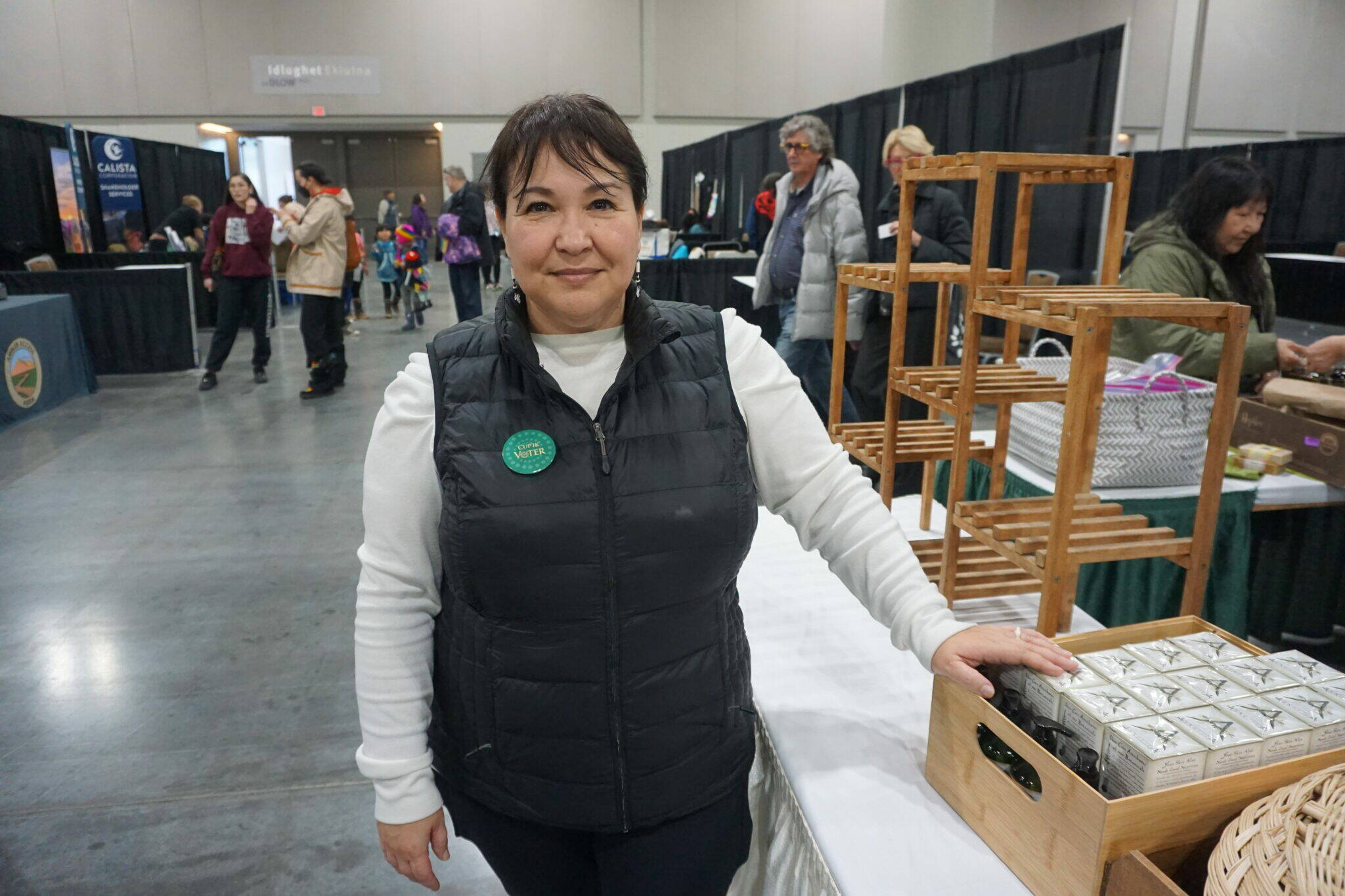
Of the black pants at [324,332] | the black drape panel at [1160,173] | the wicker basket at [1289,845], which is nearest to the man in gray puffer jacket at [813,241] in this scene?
the wicker basket at [1289,845]

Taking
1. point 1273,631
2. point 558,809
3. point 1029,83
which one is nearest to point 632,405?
point 558,809

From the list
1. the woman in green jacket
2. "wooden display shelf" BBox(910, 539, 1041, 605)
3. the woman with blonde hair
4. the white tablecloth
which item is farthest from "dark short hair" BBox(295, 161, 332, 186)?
"wooden display shelf" BBox(910, 539, 1041, 605)

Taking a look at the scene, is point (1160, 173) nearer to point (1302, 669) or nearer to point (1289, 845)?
point (1302, 669)

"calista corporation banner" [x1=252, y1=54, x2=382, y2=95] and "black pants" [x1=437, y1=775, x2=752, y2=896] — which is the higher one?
"calista corporation banner" [x1=252, y1=54, x2=382, y2=95]

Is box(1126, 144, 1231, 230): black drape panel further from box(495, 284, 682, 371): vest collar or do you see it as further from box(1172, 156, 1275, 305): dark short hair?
box(495, 284, 682, 371): vest collar

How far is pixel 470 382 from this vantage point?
987mm

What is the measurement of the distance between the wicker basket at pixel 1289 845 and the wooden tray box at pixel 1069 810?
41 millimetres

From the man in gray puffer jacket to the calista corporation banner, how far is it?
12574 mm

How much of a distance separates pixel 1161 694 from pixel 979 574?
700 mm

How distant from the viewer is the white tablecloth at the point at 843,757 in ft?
3.24

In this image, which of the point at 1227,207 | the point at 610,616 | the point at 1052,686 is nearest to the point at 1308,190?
the point at 1227,207

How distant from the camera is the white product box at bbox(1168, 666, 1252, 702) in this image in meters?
0.93

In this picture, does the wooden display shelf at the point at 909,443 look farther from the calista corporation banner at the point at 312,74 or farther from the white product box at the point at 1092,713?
the calista corporation banner at the point at 312,74

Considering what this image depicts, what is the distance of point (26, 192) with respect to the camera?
338 inches
